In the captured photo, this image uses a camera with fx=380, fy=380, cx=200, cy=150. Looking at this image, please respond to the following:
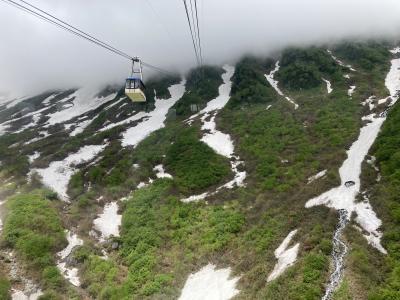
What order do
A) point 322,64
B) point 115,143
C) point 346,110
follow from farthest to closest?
point 322,64
point 115,143
point 346,110

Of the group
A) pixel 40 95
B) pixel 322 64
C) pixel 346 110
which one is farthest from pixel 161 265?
pixel 40 95

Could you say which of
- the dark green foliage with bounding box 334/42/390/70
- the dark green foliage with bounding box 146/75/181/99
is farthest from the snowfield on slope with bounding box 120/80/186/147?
the dark green foliage with bounding box 334/42/390/70

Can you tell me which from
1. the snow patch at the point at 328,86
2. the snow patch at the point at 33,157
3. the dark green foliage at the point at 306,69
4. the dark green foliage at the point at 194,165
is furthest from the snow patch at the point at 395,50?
the snow patch at the point at 33,157

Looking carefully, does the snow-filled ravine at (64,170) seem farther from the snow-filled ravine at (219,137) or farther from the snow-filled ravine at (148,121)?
the snow-filled ravine at (219,137)

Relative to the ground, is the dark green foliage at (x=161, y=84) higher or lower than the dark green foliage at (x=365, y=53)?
lower

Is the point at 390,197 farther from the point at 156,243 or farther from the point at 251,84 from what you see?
the point at 251,84

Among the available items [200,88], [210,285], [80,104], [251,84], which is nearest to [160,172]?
[210,285]

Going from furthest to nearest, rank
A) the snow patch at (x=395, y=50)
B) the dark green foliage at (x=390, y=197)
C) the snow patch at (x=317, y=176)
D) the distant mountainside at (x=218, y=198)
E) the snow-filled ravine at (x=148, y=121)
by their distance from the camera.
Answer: the snow patch at (x=395, y=50)
the snow-filled ravine at (x=148, y=121)
the snow patch at (x=317, y=176)
the distant mountainside at (x=218, y=198)
the dark green foliage at (x=390, y=197)

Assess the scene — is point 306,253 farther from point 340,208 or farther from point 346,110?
point 346,110
